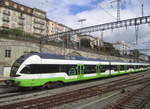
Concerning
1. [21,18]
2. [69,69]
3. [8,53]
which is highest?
[21,18]

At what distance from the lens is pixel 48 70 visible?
1388 centimetres

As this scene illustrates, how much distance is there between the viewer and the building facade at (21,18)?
5475 cm

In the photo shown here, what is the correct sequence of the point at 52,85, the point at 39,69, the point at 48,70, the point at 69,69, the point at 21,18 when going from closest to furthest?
the point at 39,69
the point at 48,70
the point at 52,85
the point at 69,69
the point at 21,18

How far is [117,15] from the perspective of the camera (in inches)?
792

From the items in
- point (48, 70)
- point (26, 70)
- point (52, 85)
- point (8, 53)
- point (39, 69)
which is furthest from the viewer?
point (8, 53)

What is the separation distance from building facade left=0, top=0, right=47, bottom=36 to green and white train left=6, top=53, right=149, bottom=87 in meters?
44.4

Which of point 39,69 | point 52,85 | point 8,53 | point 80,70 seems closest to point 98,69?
point 80,70

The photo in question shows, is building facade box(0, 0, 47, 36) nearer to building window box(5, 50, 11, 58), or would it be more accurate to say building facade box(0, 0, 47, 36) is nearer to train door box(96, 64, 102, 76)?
building window box(5, 50, 11, 58)

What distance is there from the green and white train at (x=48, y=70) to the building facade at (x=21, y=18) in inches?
1749

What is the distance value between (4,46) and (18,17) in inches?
1409

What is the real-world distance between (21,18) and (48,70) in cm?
5221

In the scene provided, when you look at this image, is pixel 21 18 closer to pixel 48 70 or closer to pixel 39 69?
pixel 48 70

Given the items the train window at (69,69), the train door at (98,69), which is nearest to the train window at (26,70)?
the train window at (69,69)

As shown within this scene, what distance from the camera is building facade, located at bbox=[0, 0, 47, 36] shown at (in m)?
54.8
